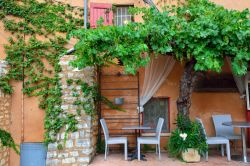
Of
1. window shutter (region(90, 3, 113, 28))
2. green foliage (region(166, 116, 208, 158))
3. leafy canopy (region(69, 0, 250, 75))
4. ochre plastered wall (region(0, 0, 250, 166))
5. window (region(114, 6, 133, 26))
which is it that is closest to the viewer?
leafy canopy (region(69, 0, 250, 75))

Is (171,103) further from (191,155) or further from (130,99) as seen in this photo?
(191,155)

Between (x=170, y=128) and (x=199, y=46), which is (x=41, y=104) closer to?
(x=170, y=128)

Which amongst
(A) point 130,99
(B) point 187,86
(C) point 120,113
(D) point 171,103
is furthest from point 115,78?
(B) point 187,86

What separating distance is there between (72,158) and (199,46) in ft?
11.3

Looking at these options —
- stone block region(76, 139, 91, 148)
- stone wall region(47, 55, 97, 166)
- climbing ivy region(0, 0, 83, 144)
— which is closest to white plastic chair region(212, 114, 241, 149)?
stone wall region(47, 55, 97, 166)

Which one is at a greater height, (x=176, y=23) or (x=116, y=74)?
(x=176, y=23)

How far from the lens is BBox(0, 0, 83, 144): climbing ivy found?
20.5 feet

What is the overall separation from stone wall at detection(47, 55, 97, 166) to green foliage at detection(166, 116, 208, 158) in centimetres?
183

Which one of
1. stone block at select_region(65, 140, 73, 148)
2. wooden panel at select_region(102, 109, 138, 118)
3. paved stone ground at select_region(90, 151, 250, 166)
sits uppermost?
wooden panel at select_region(102, 109, 138, 118)

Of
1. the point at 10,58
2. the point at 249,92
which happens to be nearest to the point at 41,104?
the point at 10,58

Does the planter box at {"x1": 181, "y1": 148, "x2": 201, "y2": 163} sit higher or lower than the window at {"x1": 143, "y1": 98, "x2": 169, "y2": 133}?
lower

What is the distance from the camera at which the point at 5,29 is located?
21.0 ft

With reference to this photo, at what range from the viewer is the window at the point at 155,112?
6.49 m

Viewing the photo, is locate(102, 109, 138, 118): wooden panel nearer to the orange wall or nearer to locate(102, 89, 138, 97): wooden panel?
locate(102, 89, 138, 97): wooden panel
